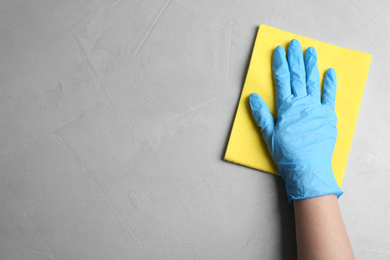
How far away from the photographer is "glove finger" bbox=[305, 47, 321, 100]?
3.00ft

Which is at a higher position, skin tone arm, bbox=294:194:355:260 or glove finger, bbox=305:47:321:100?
glove finger, bbox=305:47:321:100

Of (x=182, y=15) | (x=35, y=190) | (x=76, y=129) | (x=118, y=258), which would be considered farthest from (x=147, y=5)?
(x=118, y=258)

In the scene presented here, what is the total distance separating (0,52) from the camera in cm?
91

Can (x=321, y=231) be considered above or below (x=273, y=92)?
below

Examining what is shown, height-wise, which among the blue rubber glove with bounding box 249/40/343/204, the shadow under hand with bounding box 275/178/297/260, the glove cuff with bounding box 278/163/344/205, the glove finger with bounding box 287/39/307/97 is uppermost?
the glove finger with bounding box 287/39/307/97

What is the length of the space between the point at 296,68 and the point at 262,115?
0.57ft

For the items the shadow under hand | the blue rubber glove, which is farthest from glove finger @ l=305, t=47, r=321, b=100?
the shadow under hand

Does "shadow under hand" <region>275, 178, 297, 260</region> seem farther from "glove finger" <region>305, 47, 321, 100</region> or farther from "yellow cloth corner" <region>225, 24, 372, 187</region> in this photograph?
"glove finger" <region>305, 47, 321, 100</region>

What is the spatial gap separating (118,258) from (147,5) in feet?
2.32

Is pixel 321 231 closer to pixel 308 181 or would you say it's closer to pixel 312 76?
pixel 308 181

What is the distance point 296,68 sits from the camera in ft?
3.00

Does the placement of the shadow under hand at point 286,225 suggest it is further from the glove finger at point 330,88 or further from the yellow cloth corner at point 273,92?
the glove finger at point 330,88

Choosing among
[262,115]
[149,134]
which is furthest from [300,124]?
[149,134]

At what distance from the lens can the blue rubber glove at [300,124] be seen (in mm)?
838
